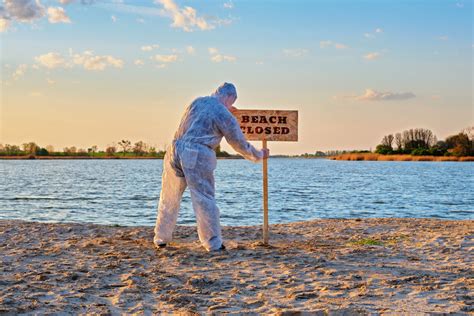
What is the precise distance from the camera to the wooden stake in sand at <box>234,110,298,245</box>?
8164 millimetres

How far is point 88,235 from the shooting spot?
9539 millimetres

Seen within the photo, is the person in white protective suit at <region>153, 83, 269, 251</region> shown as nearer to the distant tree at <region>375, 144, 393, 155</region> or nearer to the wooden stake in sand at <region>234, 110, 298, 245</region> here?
the wooden stake in sand at <region>234, 110, 298, 245</region>

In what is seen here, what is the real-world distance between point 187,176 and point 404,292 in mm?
3253

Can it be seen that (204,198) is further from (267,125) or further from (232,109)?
(267,125)

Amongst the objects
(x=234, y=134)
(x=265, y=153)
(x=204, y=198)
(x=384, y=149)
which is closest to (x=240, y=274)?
(x=204, y=198)

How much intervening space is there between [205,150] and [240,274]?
1924 mm

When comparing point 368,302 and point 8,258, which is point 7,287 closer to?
point 8,258

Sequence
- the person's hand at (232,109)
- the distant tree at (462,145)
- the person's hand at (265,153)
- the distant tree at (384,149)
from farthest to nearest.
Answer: the distant tree at (384,149), the distant tree at (462,145), the person's hand at (232,109), the person's hand at (265,153)

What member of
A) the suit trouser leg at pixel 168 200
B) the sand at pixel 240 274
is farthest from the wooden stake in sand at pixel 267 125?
the sand at pixel 240 274

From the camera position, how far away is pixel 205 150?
7484 mm

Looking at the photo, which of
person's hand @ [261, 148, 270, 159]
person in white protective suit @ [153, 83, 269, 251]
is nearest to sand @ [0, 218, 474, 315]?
person in white protective suit @ [153, 83, 269, 251]

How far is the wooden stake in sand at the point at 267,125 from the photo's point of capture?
321 inches

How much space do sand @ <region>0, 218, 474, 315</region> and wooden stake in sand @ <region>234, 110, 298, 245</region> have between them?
1613 millimetres

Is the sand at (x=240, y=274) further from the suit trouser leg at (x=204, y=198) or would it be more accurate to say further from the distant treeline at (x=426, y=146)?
the distant treeline at (x=426, y=146)
